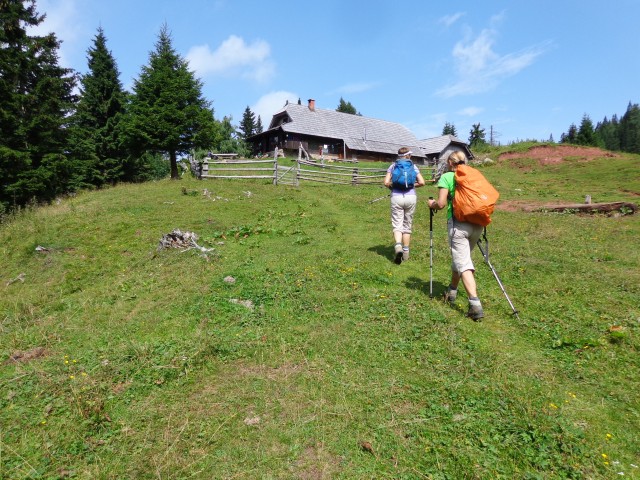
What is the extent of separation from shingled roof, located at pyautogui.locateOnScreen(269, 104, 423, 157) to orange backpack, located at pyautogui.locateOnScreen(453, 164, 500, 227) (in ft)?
127

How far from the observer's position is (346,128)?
47.9 metres

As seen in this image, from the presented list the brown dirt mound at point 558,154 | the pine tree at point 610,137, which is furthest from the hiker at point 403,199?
the pine tree at point 610,137

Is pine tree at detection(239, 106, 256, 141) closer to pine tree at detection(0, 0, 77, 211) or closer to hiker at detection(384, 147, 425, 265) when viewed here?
pine tree at detection(0, 0, 77, 211)

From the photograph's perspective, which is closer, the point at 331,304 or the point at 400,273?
the point at 331,304

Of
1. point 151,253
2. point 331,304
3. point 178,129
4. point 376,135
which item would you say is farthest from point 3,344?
point 376,135

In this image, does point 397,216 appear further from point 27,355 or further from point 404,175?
point 27,355

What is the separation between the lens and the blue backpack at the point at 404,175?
8.41m

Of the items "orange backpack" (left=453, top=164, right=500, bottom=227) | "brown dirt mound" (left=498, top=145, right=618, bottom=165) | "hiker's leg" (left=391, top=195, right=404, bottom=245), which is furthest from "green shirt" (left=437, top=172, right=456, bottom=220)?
"brown dirt mound" (left=498, top=145, right=618, bottom=165)

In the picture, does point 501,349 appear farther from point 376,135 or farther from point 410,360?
point 376,135

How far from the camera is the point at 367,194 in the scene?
67.7 ft

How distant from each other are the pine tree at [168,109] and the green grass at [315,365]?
1556 cm

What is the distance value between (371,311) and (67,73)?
29.7 m

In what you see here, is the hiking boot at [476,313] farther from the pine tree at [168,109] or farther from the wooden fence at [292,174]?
the pine tree at [168,109]

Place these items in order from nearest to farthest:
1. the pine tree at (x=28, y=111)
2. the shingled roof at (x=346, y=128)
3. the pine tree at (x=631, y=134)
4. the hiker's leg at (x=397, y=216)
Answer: the hiker's leg at (x=397, y=216), the pine tree at (x=28, y=111), the shingled roof at (x=346, y=128), the pine tree at (x=631, y=134)
